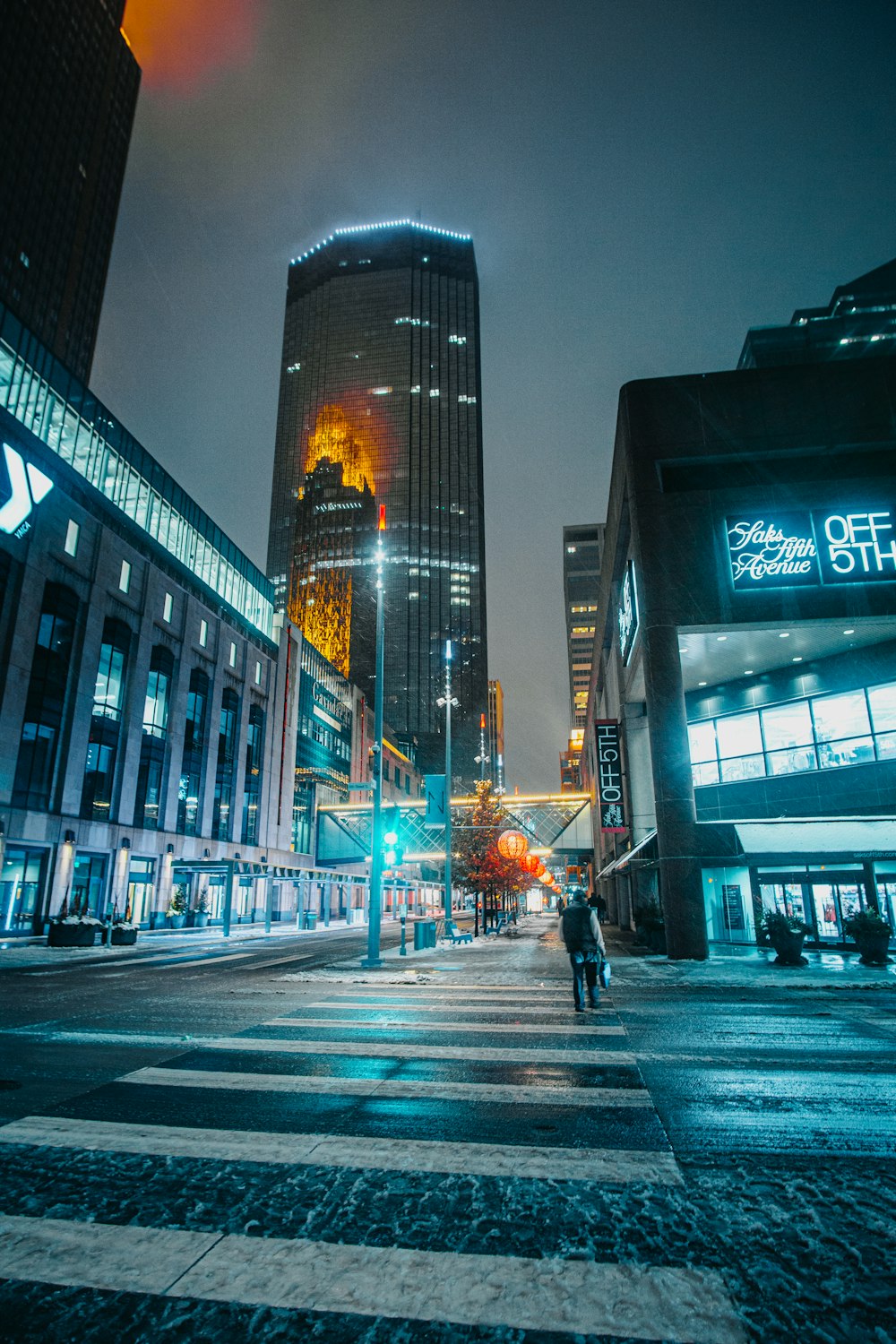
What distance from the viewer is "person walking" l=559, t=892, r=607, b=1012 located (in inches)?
404

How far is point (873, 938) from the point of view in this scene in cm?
1742

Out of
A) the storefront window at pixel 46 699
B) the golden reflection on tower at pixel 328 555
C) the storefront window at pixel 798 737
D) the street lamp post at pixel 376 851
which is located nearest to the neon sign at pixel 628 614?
the storefront window at pixel 798 737

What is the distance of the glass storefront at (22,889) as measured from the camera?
100 ft

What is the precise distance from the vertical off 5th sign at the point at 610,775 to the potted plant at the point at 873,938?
43.4 feet

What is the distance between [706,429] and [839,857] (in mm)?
14610

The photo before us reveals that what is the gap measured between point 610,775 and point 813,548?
44.3ft

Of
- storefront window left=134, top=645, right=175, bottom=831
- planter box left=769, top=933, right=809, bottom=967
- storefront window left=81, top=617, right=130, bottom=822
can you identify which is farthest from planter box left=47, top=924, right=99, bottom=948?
planter box left=769, top=933, right=809, bottom=967

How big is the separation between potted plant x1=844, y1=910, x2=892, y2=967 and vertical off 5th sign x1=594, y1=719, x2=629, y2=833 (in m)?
13.2

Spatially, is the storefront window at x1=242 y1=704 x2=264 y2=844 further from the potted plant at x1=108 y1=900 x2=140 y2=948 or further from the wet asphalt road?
the wet asphalt road

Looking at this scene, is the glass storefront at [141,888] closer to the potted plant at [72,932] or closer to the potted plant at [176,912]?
the potted plant at [176,912]

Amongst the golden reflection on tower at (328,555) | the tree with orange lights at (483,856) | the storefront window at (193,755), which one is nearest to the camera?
the tree with orange lights at (483,856)

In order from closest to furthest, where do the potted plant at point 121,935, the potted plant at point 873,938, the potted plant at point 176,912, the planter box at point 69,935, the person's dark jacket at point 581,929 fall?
the person's dark jacket at point 581,929 < the potted plant at point 873,938 < the planter box at point 69,935 < the potted plant at point 121,935 < the potted plant at point 176,912

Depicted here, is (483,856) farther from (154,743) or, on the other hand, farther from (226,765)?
(226,765)

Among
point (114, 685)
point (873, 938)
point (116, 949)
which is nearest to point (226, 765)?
point (114, 685)
